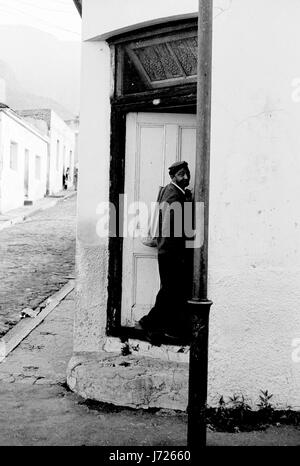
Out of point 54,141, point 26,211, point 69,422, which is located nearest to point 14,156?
point 26,211

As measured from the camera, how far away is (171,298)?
5.29 metres

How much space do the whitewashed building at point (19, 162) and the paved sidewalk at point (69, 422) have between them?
58.2 feet

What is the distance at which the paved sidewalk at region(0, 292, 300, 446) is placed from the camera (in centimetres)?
412

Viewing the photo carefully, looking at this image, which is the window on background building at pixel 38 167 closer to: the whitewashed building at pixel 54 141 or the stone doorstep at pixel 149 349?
the whitewashed building at pixel 54 141

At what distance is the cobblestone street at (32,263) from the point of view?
8984 mm

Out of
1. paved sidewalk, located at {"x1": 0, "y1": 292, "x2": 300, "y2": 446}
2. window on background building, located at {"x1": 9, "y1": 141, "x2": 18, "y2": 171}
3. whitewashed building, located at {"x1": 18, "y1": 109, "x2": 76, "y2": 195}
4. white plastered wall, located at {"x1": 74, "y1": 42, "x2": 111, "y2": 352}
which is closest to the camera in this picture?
paved sidewalk, located at {"x1": 0, "y1": 292, "x2": 300, "y2": 446}

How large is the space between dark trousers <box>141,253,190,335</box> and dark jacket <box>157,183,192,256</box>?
0.25ft

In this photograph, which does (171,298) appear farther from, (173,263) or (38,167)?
(38,167)

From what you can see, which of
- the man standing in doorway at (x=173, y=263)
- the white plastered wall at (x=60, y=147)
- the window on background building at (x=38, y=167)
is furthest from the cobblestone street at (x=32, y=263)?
the white plastered wall at (x=60, y=147)

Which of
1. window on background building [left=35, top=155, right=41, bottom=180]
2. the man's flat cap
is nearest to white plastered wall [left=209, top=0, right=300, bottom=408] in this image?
the man's flat cap

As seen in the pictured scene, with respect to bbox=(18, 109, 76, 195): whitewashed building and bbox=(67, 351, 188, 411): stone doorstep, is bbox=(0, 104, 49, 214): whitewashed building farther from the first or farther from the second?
bbox=(67, 351, 188, 411): stone doorstep

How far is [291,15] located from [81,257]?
114 inches

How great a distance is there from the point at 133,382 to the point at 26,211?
20.0 metres
